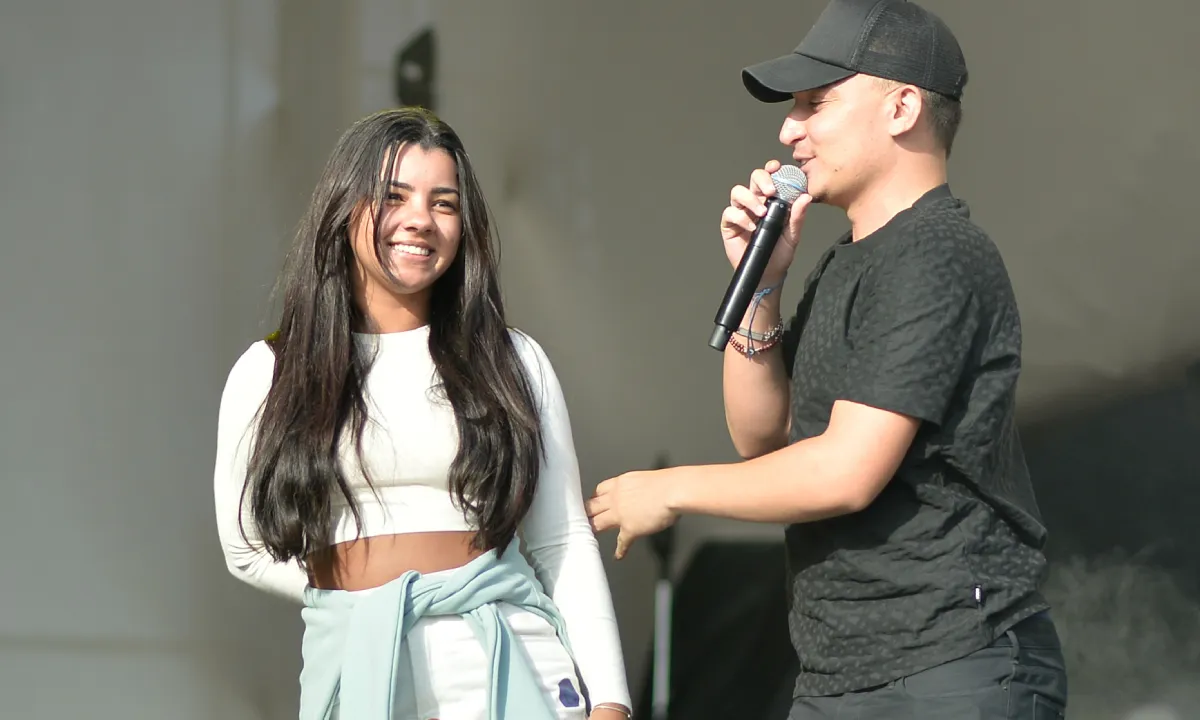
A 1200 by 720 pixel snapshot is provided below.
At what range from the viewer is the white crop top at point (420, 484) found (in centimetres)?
206

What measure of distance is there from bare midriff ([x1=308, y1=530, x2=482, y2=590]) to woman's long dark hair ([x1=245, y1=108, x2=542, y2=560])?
3 centimetres

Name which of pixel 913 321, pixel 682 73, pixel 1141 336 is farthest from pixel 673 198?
pixel 913 321

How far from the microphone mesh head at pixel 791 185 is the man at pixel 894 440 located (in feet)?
0.05

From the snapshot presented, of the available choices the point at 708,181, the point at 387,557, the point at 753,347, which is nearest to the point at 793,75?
the point at 753,347

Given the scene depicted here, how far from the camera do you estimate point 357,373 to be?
2.13 meters

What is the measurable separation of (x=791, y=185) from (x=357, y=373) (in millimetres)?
711

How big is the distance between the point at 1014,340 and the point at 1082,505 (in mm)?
1384

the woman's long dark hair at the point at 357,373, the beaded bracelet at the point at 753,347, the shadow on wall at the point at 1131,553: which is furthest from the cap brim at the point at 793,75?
the shadow on wall at the point at 1131,553

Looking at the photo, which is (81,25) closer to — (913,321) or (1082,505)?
(913,321)

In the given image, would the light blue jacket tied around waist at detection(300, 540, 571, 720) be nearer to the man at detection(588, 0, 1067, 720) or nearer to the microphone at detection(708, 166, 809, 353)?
the man at detection(588, 0, 1067, 720)

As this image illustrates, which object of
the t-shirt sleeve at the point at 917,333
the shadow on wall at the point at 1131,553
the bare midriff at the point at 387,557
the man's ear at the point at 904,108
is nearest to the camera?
the t-shirt sleeve at the point at 917,333

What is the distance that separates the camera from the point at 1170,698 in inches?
120

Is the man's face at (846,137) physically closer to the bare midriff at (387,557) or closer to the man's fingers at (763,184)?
the man's fingers at (763,184)

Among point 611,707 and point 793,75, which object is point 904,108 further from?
point 611,707
